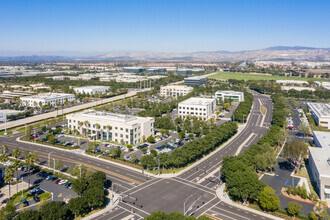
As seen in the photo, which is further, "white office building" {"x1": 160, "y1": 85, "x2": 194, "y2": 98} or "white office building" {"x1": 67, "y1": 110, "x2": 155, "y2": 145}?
"white office building" {"x1": 160, "y1": 85, "x2": 194, "y2": 98}

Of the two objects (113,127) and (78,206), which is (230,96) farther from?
(78,206)

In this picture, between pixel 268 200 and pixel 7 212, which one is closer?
pixel 7 212

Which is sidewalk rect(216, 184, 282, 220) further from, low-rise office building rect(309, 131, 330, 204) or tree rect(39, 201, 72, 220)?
tree rect(39, 201, 72, 220)

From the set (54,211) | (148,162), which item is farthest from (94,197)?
(148,162)

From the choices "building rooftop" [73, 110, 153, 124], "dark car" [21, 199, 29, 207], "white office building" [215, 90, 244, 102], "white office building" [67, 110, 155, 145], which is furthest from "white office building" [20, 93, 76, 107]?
"dark car" [21, 199, 29, 207]

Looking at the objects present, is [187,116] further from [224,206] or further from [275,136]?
[224,206]

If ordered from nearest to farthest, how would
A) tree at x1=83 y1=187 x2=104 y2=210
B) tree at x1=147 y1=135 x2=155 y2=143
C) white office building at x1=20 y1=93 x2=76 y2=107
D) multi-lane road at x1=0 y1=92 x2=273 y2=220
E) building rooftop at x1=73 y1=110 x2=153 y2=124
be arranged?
1. tree at x1=83 y1=187 x2=104 y2=210
2. multi-lane road at x1=0 y1=92 x2=273 y2=220
3. tree at x1=147 y1=135 x2=155 y2=143
4. building rooftop at x1=73 y1=110 x2=153 y2=124
5. white office building at x1=20 y1=93 x2=76 y2=107

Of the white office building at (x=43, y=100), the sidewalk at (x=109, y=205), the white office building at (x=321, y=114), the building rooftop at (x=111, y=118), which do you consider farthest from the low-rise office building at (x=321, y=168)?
the white office building at (x=43, y=100)
